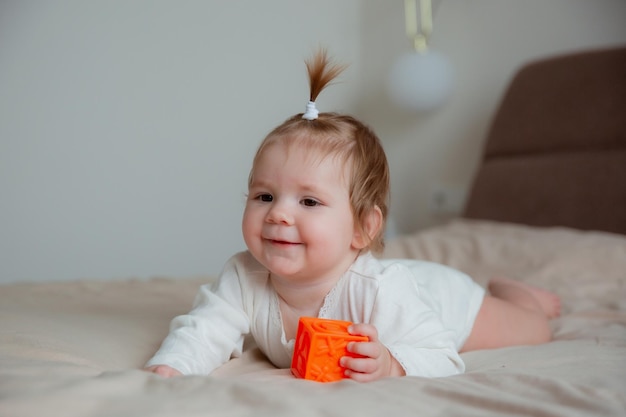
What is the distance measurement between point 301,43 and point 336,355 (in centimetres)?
237

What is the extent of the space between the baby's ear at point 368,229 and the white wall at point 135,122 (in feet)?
5.20

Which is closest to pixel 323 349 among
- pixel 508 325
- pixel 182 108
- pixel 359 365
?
pixel 359 365

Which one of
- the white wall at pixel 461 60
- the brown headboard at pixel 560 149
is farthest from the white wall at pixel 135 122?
the brown headboard at pixel 560 149

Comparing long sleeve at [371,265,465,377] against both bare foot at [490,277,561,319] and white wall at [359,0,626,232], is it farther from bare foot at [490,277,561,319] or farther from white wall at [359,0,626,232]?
white wall at [359,0,626,232]

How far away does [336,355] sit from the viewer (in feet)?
2.94

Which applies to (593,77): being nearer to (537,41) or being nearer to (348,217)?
(537,41)

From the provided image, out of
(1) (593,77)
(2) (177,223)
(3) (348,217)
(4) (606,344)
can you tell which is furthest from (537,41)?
(3) (348,217)

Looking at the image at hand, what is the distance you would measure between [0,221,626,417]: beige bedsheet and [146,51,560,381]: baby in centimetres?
7

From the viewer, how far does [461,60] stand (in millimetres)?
3068

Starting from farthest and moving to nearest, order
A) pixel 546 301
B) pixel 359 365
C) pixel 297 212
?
pixel 546 301 < pixel 297 212 < pixel 359 365

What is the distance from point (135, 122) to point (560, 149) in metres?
1.58

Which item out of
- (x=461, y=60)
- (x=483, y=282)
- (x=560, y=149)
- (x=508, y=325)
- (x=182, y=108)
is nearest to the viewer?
(x=508, y=325)

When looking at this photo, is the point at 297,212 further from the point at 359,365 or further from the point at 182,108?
the point at 182,108

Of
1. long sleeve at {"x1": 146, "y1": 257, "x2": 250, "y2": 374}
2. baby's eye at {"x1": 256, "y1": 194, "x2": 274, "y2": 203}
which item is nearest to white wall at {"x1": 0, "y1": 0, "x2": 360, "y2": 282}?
long sleeve at {"x1": 146, "y1": 257, "x2": 250, "y2": 374}
